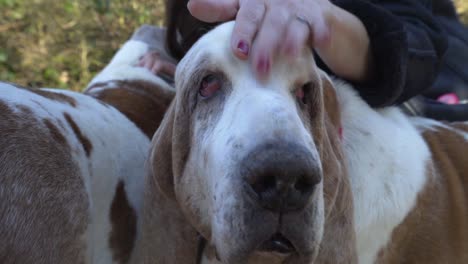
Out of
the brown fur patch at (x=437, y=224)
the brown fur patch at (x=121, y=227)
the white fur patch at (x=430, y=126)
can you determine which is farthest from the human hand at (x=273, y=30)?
the white fur patch at (x=430, y=126)

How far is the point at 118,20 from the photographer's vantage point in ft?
18.8

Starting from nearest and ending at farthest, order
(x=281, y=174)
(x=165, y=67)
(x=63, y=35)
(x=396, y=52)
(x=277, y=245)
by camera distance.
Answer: (x=281, y=174)
(x=277, y=245)
(x=396, y=52)
(x=165, y=67)
(x=63, y=35)

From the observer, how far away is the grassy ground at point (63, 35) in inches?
207

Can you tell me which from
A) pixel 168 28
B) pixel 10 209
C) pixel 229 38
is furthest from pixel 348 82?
pixel 10 209

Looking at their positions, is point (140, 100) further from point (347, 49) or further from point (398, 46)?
point (398, 46)

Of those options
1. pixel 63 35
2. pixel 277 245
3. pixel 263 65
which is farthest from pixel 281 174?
pixel 63 35

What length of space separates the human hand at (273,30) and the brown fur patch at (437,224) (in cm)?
81

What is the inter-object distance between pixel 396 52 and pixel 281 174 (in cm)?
92

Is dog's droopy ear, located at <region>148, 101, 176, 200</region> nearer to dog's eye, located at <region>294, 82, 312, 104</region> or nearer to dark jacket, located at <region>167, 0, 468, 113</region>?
dog's eye, located at <region>294, 82, 312, 104</region>

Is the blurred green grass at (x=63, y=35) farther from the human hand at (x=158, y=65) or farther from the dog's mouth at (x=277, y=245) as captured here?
the dog's mouth at (x=277, y=245)

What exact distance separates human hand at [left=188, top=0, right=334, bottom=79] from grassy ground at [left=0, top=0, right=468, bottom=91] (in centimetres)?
352

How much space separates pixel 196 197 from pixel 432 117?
1412mm

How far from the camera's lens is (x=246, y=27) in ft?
6.23

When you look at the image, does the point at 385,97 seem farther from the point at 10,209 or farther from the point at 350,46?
the point at 10,209
